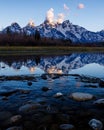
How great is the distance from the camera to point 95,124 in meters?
13.3

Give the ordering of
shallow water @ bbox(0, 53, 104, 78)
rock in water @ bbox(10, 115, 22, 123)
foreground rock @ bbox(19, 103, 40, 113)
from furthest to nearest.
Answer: shallow water @ bbox(0, 53, 104, 78), foreground rock @ bbox(19, 103, 40, 113), rock in water @ bbox(10, 115, 22, 123)

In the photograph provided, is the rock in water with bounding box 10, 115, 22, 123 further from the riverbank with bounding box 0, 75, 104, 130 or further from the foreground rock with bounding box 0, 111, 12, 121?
the foreground rock with bounding box 0, 111, 12, 121

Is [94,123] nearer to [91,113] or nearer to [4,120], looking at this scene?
[91,113]

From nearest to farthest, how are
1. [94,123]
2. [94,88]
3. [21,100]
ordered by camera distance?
1. [94,123]
2. [21,100]
3. [94,88]

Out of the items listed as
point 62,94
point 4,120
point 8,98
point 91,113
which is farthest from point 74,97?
point 4,120

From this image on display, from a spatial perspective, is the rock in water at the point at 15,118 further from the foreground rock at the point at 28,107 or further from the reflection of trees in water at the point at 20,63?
the reflection of trees in water at the point at 20,63

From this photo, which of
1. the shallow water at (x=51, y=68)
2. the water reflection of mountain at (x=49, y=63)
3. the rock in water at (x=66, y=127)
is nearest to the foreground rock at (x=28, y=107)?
the rock in water at (x=66, y=127)

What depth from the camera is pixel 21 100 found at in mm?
18719

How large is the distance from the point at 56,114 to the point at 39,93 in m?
6.27

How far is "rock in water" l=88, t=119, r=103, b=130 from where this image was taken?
12953 millimetres

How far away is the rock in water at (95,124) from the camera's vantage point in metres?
13.0

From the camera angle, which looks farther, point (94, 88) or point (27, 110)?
point (94, 88)

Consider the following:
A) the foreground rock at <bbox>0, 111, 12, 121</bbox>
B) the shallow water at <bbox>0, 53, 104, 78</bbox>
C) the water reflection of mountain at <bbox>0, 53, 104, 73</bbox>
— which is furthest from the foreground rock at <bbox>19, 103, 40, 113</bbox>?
the water reflection of mountain at <bbox>0, 53, 104, 73</bbox>

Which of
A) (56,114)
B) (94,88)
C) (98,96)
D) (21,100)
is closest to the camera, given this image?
(56,114)
